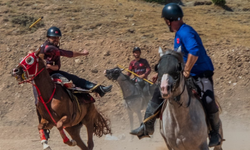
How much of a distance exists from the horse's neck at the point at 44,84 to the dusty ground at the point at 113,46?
3581 millimetres

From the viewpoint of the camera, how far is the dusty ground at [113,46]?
13938 millimetres

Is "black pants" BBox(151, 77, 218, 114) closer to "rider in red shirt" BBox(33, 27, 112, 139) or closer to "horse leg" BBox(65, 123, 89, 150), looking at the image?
"rider in red shirt" BBox(33, 27, 112, 139)

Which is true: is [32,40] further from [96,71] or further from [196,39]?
[196,39]

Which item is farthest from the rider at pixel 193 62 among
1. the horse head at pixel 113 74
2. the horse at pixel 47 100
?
the horse head at pixel 113 74

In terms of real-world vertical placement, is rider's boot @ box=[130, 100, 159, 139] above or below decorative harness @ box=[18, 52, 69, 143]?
below

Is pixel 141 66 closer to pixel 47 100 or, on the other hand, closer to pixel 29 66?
pixel 47 100

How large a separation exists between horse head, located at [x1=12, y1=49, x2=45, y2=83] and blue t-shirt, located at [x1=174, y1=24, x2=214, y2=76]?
121 inches

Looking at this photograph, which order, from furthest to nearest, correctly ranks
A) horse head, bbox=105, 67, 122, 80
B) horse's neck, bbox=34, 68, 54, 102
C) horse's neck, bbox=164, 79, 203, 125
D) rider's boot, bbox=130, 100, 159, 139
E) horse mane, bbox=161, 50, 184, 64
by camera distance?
horse head, bbox=105, 67, 122, 80 < horse's neck, bbox=34, 68, 54, 102 < rider's boot, bbox=130, 100, 159, 139 < horse's neck, bbox=164, 79, 203, 125 < horse mane, bbox=161, 50, 184, 64

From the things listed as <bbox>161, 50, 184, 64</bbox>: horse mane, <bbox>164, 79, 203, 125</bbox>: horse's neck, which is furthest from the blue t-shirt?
<bbox>164, 79, 203, 125</bbox>: horse's neck

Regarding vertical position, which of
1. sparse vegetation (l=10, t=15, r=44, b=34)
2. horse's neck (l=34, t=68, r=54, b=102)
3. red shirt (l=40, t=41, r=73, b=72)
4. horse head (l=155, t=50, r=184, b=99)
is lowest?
sparse vegetation (l=10, t=15, r=44, b=34)

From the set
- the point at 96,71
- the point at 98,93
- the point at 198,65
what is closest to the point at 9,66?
the point at 96,71

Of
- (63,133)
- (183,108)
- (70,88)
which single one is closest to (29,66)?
(70,88)

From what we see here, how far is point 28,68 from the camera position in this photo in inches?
309

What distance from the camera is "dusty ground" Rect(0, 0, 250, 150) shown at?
13.9 meters
